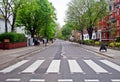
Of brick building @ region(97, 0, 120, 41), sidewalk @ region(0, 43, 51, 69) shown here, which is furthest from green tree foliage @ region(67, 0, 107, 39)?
sidewalk @ region(0, 43, 51, 69)

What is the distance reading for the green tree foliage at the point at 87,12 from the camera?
73125 mm

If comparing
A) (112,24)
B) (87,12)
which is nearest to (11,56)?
(112,24)

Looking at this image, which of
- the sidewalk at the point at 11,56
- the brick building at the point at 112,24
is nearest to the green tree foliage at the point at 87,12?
the brick building at the point at 112,24

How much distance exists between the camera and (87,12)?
7481 cm

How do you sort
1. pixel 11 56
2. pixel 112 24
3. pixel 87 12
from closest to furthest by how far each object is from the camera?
pixel 11 56, pixel 112 24, pixel 87 12

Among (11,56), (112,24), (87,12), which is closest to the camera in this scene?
(11,56)

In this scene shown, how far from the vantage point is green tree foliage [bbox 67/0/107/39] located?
240 feet

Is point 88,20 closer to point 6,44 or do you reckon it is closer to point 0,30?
point 0,30

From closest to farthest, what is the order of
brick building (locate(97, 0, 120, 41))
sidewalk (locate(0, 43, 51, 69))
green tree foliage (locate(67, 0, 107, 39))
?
sidewalk (locate(0, 43, 51, 69)) → brick building (locate(97, 0, 120, 41)) → green tree foliage (locate(67, 0, 107, 39))

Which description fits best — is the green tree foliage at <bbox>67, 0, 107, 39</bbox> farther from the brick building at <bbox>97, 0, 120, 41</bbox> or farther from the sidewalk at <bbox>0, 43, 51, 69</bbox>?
the sidewalk at <bbox>0, 43, 51, 69</bbox>

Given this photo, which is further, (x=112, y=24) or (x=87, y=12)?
(x=87, y=12)

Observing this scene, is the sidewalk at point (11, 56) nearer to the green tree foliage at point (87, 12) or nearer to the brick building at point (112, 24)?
the brick building at point (112, 24)

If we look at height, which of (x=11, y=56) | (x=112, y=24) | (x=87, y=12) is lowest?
(x=11, y=56)

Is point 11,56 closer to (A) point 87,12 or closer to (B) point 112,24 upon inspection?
(B) point 112,24
